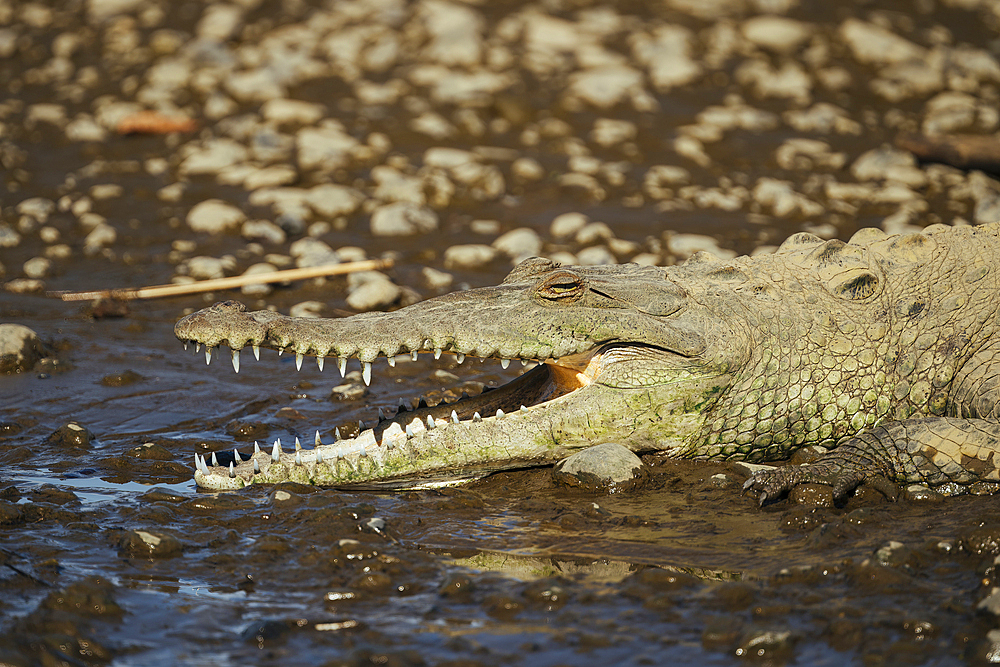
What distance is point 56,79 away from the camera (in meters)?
9.90

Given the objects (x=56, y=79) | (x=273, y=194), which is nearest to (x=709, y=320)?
(x=273, y=194)

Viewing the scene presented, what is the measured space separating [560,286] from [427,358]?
1.89 meters

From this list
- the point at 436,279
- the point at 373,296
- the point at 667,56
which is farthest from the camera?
the point at 667,56

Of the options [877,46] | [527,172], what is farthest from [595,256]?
[877,46]

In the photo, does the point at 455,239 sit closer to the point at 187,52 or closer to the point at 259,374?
the point at 259,374

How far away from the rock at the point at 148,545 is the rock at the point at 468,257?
12.4 ft

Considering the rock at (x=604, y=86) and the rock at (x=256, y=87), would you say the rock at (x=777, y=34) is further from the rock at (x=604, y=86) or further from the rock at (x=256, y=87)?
the rock at (x=256, y=87)

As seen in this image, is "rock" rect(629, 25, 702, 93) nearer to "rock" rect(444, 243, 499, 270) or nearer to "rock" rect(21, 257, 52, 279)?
"rock" rect(444, 243, 499, 270)

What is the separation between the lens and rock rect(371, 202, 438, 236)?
7.40 metres

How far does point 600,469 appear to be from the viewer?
404 centimetres

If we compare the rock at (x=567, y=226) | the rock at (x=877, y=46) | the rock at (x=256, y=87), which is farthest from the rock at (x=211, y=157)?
the rock at (x=877, y=46)

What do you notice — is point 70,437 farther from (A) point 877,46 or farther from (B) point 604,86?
(A) point 877,46

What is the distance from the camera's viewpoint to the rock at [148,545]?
11.4ft

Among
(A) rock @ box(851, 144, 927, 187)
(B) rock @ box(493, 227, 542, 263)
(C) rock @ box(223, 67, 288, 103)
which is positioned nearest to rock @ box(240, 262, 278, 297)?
(B) rock @ box(493, 227, 542, 263)
